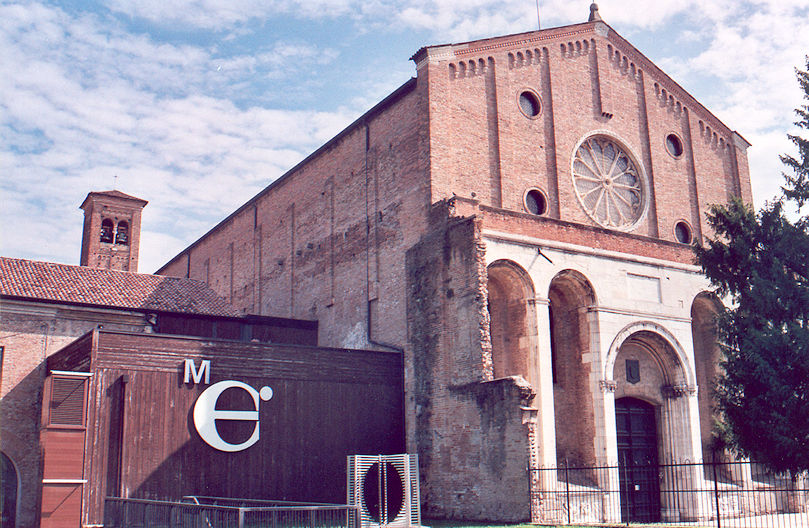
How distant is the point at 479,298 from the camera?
21359 mm

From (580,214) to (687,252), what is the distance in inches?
167

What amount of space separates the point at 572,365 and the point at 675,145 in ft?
37.5

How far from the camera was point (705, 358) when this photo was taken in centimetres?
2872

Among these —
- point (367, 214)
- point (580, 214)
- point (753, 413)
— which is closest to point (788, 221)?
point (753, 413)

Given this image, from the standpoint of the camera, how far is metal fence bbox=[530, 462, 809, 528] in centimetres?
2100

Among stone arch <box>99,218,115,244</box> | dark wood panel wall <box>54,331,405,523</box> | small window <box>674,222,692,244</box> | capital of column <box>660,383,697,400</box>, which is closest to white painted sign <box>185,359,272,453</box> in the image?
dark wood panel wall <box>54,331,405,523</box>

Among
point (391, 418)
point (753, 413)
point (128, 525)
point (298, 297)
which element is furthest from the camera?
point (298, 297)

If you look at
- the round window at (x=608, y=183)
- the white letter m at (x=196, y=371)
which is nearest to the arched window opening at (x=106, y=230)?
the white letter m at (x=196, y=371)

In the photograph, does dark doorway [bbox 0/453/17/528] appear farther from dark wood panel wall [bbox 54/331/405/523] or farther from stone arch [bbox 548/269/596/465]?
stone arch [bbox 548/269/596/465]

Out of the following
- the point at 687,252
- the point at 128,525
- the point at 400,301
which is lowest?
the point at 128,525

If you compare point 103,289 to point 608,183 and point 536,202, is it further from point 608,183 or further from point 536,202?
point 608,183

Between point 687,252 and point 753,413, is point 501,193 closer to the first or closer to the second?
point 687,252

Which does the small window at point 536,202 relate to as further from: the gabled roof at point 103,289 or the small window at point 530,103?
the gabled roof at point 103,289

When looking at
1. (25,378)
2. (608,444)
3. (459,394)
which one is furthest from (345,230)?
(608,444)
